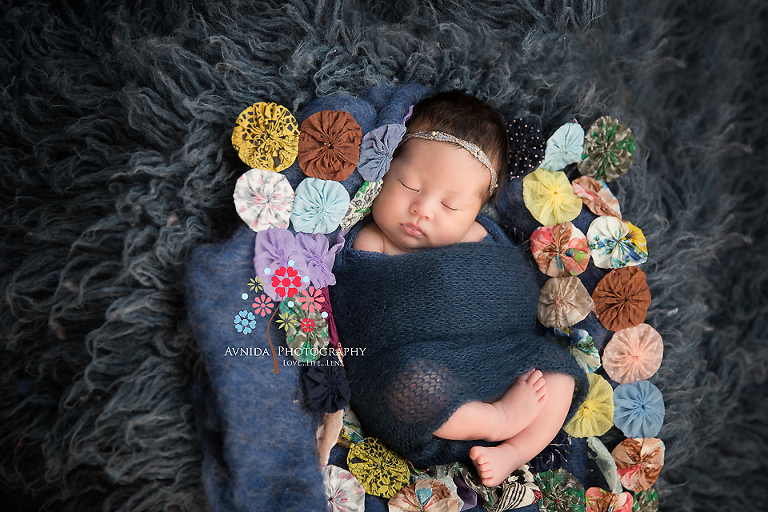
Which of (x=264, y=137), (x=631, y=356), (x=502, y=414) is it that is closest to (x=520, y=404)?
(x=502, y=414)

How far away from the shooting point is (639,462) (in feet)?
4.15

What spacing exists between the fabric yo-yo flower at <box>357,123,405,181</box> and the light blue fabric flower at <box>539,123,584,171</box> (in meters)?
0.38

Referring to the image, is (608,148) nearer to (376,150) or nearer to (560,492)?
(376,150)

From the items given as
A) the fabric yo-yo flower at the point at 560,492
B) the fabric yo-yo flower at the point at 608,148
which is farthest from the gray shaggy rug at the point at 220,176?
the fabric yo-yo flower at the point at 560,492

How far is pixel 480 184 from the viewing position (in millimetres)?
1284

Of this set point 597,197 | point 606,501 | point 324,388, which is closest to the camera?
point 324,388

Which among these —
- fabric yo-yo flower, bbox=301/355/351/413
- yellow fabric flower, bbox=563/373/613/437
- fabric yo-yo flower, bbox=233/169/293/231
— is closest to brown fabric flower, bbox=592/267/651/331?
yellow fabric flower, bbox=563/373/613/437

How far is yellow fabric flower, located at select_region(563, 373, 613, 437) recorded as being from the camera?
4.16 ft

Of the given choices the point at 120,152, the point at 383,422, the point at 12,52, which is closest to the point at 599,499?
the point at 383,422

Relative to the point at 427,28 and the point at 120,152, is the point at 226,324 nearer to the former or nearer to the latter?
the point at 120,152

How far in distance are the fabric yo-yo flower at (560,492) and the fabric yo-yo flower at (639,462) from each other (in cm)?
12

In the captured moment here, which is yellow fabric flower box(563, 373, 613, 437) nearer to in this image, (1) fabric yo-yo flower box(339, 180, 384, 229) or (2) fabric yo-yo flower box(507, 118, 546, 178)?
(2) fabric yo-yo flower box(507, 118, 546, 178)

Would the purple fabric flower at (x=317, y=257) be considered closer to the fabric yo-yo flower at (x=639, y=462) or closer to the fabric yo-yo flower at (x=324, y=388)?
the fabric yo-yo flower at (x=324, y=388)

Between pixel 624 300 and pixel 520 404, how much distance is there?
36cm
